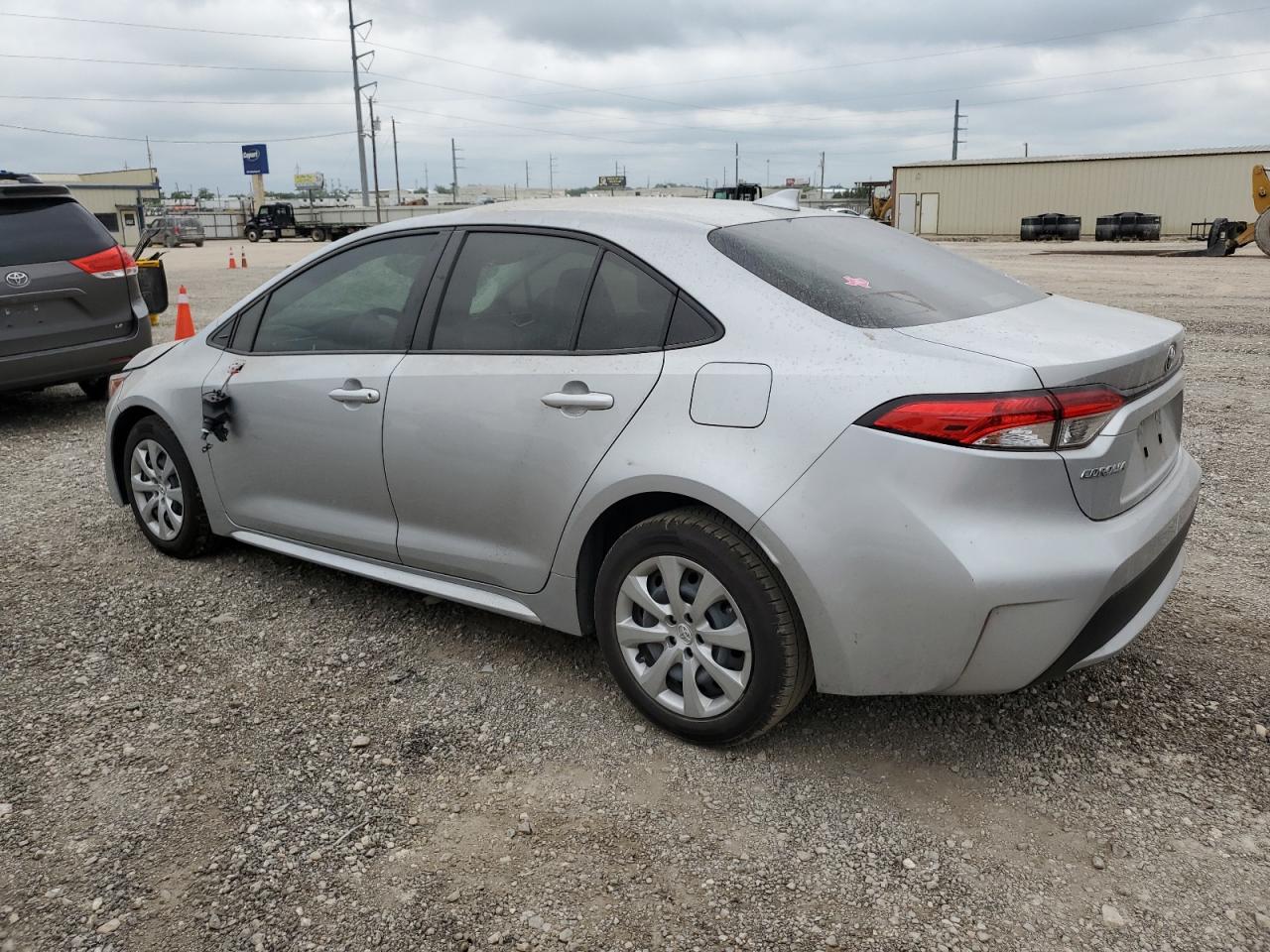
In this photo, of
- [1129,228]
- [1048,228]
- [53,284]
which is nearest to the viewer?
[53,284]

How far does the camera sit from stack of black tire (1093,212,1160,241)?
124ft

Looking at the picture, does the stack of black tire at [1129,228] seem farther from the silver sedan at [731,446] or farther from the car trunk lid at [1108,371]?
the car trunk lid at [1108,371]

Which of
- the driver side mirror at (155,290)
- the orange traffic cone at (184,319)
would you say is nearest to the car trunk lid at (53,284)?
the driver side mirror at (155,290)

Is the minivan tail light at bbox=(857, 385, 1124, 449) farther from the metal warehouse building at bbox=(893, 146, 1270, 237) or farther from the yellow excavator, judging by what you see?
the metal warehouse building at bbox=(893, 146, 1270, 237)

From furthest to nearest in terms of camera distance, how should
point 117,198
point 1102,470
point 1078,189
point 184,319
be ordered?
point 117,198, point 1078,189, point 184,319, point 1102,470

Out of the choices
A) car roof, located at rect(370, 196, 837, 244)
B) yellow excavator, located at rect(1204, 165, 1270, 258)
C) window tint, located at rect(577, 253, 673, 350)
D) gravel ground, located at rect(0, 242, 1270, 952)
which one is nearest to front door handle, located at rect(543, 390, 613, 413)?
window tint, located at rect(577, 253, 673, 350)

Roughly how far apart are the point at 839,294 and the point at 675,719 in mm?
1344

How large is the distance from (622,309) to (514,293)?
477 mm

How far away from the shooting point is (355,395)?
12.1ft

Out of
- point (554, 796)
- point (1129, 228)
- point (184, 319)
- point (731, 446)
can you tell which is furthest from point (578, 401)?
point (1129, 228)

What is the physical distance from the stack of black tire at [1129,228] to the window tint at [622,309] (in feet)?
131

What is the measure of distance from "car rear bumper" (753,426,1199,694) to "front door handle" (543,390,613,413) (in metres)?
0.64

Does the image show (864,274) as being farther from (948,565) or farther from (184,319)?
(184,319)

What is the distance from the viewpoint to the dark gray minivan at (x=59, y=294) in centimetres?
708
